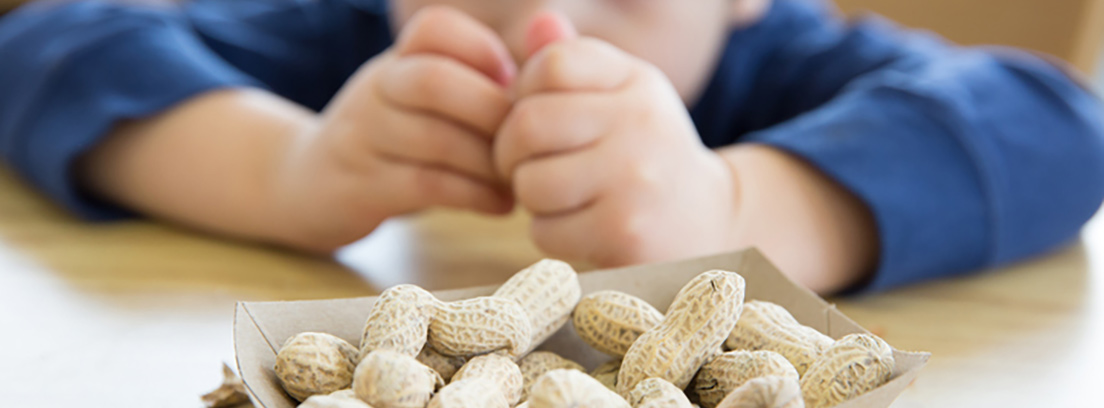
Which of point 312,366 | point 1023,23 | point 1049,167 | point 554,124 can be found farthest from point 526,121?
point 1023,23

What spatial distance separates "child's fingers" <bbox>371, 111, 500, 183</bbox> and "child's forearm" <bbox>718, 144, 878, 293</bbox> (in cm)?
16

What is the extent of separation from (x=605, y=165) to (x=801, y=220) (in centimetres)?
14

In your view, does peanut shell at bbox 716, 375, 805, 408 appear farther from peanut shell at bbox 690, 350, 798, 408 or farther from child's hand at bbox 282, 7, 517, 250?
child's hand at bbox 282, 7, 517, 250

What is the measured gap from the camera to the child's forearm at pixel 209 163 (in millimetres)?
653

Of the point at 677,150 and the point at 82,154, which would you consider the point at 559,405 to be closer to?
the point at 677,150

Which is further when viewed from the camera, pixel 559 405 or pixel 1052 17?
pixel 1052 17

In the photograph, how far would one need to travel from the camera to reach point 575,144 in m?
0.54

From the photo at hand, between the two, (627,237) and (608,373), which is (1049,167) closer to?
(627,237)

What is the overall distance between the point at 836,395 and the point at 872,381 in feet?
0.04

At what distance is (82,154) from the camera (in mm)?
733

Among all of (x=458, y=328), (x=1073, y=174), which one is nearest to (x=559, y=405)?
(x=458, y=328)

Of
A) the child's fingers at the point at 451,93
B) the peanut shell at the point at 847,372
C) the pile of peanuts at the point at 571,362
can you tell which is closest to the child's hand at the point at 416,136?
the child's fingers at the point at 451,93

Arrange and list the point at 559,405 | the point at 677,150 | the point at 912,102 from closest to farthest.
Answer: the point at 559,405, the point at 677,150, the point at 912,102

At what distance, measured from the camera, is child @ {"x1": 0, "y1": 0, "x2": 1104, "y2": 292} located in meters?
0.54
